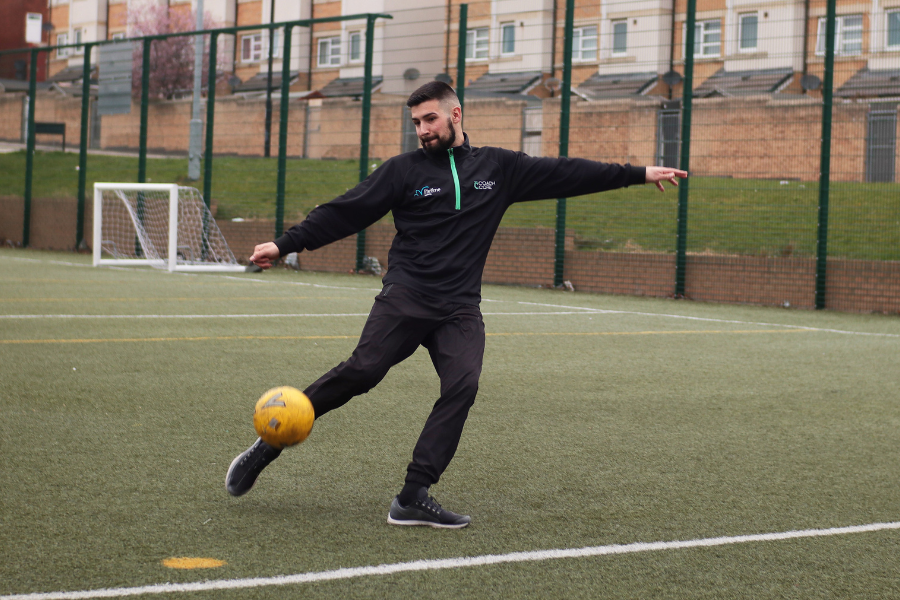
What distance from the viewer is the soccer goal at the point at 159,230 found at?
1898cm

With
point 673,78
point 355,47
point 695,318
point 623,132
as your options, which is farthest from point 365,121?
point 695,318

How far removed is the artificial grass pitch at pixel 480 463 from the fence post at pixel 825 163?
4.14 metres

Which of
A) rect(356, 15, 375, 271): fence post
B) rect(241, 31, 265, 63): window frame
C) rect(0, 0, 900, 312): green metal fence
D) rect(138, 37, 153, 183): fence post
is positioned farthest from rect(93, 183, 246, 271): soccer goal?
rect(241, 31, 265, 63): window frame

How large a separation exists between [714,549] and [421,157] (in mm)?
1915

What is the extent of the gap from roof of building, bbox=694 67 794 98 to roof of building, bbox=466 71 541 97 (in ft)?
9.74

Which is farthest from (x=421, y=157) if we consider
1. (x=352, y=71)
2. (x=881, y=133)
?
(x=352, y=71)

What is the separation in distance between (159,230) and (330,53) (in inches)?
181

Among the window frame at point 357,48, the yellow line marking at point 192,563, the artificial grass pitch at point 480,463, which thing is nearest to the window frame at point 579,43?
the window frame at point 357,48

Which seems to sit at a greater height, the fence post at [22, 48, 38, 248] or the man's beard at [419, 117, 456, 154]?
the fence post at [22, 48, 38, 248]

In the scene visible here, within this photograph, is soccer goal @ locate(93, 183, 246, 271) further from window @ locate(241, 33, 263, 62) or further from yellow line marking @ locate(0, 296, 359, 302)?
window @ locate(241, 33, 263, 62)

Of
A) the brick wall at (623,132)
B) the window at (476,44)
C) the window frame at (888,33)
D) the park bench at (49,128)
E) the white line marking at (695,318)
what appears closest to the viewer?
the white line marking at (695,318)

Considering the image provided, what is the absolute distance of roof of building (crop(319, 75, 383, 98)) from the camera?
742 inches

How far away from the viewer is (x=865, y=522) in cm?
421

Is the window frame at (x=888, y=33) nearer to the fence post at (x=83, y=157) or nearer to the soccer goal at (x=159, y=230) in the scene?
the soccer goal at (x=159, y=230)
